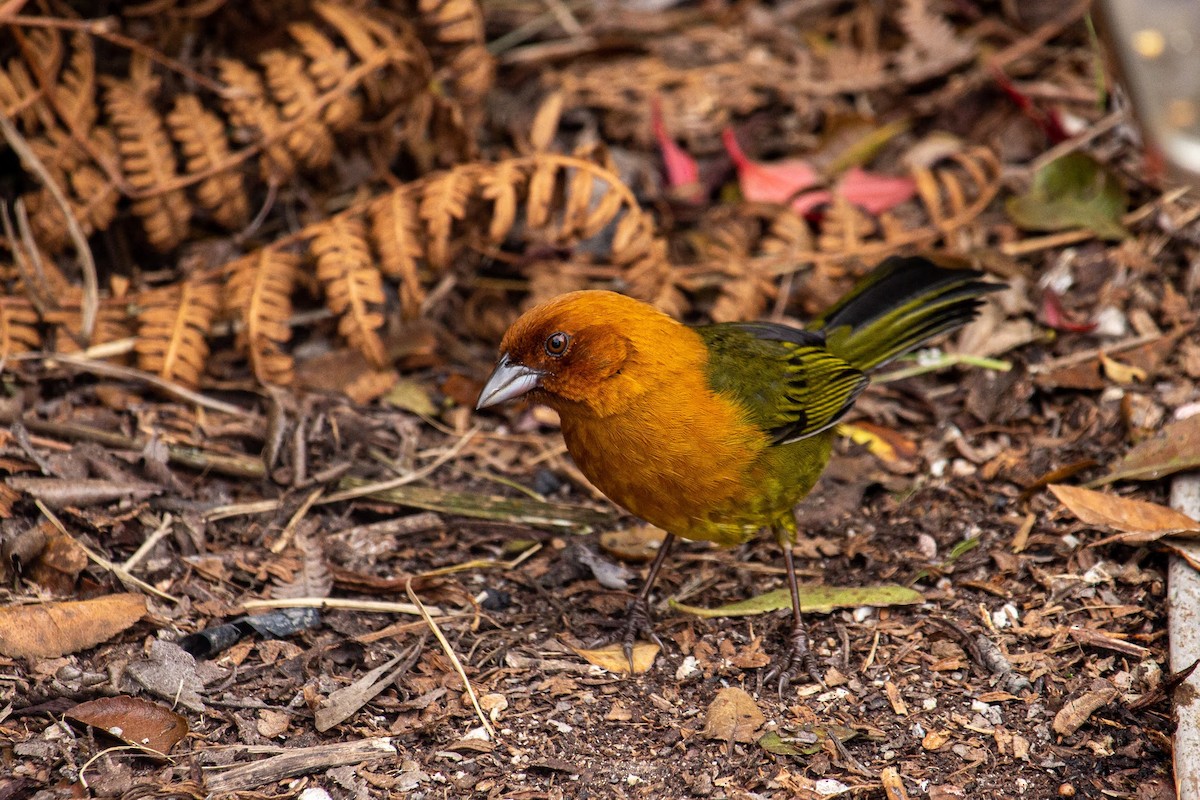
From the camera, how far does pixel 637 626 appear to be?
160 inches

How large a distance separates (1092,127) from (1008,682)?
3442 mm

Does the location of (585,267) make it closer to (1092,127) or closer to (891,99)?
(891,99)

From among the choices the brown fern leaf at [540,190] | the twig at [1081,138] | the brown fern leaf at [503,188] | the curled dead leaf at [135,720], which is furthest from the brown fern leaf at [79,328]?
the twig at [1081,138]

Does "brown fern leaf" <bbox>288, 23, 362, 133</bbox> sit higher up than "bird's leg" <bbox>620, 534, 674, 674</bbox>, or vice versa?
"brown fern leaf" <bbox>288, 23, 362, 133</bbox>

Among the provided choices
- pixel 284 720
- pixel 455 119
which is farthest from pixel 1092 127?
pixel 284 720

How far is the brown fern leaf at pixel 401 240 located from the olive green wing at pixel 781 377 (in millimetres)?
1256

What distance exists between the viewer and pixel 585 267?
5504 millimetres

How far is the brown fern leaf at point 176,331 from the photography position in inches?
182

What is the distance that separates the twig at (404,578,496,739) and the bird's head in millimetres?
677

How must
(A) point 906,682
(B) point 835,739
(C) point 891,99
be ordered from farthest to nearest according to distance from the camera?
1. (C) point 891,99
2. (A) point 906,682
3. (B) point 835,739

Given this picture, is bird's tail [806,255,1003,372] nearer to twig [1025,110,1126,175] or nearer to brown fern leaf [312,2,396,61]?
twig [1025,110,1126,175]

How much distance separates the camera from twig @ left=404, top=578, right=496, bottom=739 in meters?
3.51

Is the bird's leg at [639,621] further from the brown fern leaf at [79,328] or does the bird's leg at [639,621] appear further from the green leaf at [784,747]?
the brown fern leaf at [79,328]

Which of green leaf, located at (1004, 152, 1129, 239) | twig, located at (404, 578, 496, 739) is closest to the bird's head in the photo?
twig, located at (404, 578, 496, 739)
